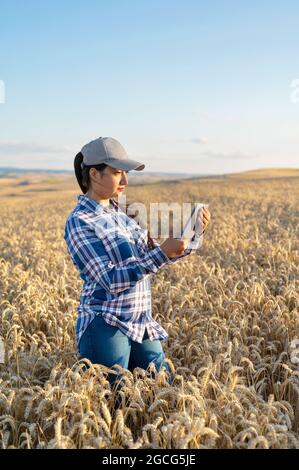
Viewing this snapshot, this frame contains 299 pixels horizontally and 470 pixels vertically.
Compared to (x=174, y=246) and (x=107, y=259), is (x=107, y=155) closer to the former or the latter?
(x=107, y=259)

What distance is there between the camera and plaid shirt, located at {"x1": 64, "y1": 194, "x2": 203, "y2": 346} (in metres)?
3.20

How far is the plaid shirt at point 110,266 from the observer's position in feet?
10.5

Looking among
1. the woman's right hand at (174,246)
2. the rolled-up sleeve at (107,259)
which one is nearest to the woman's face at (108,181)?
the rolled-up sleeve at (107,259)

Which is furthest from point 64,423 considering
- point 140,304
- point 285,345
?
point 285,345

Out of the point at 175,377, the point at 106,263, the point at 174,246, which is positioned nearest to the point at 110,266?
the point at 106,263

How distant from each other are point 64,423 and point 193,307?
2.71 metres

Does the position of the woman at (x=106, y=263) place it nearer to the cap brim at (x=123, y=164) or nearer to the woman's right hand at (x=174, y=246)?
the cap brim at (x=123, y=164)

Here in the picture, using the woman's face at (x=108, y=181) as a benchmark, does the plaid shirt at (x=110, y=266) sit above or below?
below

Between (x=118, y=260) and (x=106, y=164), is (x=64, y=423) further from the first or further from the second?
(x=106, y=164)

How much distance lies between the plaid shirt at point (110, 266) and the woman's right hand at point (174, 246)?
0.18ft

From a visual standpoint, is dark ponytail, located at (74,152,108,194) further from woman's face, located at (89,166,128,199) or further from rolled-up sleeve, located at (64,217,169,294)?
rolled-up sleeve, located at (64,217,169,294)

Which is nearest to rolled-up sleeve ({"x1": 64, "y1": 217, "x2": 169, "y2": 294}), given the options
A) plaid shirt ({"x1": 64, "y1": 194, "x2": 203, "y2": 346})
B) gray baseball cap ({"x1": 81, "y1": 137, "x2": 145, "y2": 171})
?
plaid shirt ({"x1": 64, "y1": 194, "x2": 203, "y2": 346})

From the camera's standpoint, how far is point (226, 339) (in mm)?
4625
